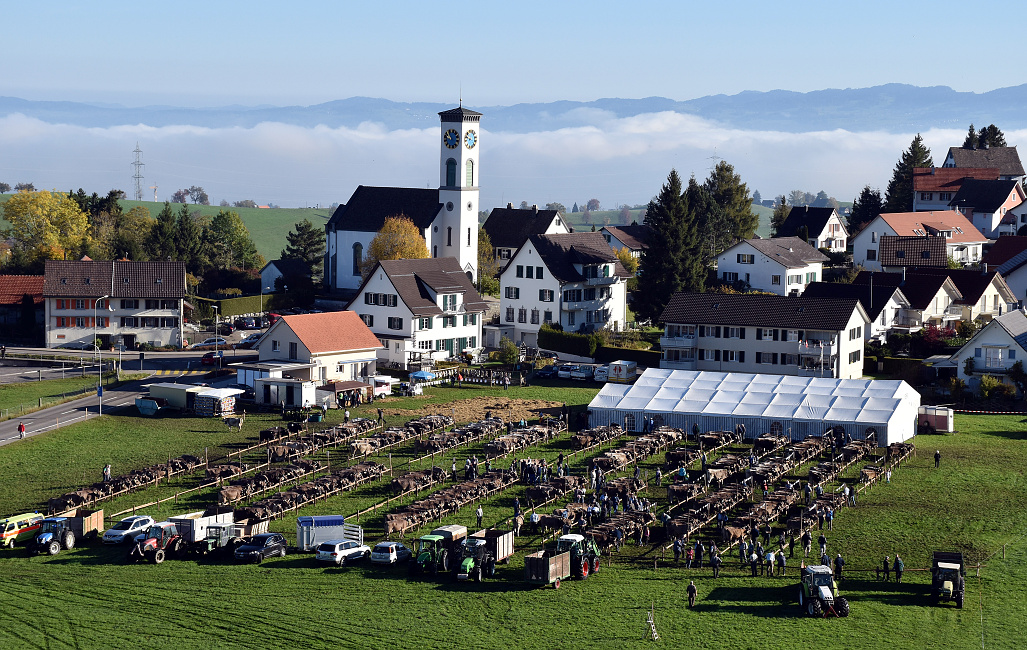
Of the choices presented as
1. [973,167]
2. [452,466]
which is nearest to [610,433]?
[452,466]

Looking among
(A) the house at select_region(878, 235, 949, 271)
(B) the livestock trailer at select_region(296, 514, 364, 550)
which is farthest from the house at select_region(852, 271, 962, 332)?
(B) the livestock trailer at select_region(296, 514, 364, 550)

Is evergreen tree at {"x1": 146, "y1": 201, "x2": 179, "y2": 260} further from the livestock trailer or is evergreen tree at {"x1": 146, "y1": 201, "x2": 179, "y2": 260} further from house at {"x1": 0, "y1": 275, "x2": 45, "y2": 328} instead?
the livestock trailer

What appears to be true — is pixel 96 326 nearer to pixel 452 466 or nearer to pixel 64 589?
pixel 452 466

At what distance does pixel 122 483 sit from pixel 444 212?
2717 inches

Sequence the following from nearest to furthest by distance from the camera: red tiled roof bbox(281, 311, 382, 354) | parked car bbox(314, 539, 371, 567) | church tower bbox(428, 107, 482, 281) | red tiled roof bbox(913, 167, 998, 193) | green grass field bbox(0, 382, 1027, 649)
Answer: green grass field bbox(0, 382, 1027, 649) < parked car bbox(314, 539, 371, 567) < red tiled roof bbox(281, 311, 382, 354) < church tower bbox(428, 107, 482, 281) < red tiled roof bbox(913, 167, 998, 193)

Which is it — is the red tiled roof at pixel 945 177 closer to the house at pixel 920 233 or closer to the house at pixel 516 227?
the house at pixel 920 233

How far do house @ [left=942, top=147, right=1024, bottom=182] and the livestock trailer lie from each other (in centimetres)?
13650

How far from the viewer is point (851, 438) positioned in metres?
67.8

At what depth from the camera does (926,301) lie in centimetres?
9869

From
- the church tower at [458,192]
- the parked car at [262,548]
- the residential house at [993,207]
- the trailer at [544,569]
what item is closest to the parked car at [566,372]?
the church tower at [458,192]

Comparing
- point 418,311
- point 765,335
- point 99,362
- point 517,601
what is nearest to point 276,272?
point 418,311

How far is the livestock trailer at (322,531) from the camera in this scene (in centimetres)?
4816

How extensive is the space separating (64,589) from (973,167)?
475ft

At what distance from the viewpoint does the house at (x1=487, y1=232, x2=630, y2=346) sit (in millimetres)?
104188
